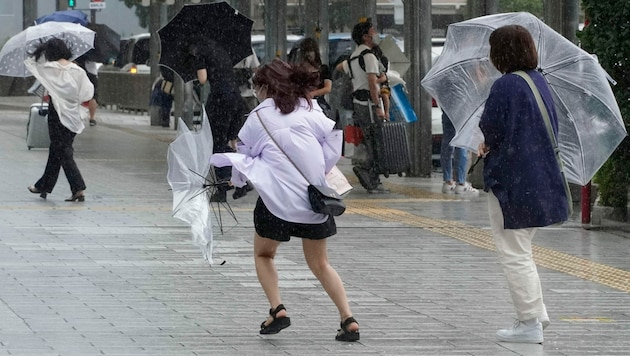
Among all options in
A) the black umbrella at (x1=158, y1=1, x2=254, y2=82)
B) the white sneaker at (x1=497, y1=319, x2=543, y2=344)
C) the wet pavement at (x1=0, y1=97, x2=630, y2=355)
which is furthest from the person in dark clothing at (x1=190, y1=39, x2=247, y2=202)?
the white sneaker at (x1=497, y1=319, x2=543, y2=344)

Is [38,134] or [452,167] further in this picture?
[38,134]

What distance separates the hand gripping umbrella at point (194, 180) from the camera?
8.42 metres

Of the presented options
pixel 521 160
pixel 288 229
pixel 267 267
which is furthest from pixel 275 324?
pixel 521 160

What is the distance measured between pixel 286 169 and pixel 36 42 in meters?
9.26

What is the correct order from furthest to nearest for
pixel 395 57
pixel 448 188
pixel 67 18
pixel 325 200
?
1. pixel 67 18
2. pixel 395 57
3. pixel 448 188
4. pixel 325 200

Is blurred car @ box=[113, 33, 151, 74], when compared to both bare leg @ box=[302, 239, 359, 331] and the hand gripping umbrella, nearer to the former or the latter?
the hand gripping umbrella

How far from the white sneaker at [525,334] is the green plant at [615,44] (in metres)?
5.15

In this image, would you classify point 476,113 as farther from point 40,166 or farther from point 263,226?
point 40,166

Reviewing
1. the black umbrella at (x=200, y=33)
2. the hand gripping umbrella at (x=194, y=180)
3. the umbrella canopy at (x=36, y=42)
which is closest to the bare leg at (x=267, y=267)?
the hand gripping umbrella at (x=194, y=180)

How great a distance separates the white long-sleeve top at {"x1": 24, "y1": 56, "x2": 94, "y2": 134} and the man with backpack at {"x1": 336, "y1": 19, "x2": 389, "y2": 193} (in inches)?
112

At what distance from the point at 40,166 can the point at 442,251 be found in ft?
27.1

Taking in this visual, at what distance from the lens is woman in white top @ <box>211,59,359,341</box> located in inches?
306

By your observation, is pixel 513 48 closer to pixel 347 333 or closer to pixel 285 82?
pixel 285 82

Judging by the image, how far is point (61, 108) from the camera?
14898 millimetres
